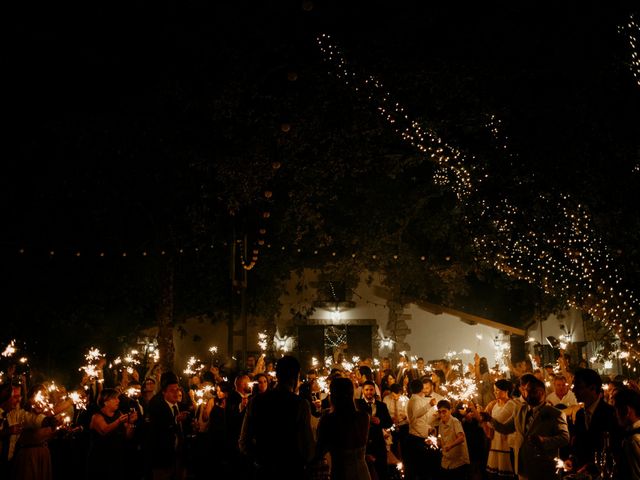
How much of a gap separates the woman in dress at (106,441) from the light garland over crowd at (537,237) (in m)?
7.29

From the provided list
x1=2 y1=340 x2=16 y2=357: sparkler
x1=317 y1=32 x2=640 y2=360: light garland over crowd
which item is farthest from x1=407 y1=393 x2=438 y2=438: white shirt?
x1=2 y1=340 x2=16 y2=357: sparkler

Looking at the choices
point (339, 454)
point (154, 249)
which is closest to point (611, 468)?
point (339, 454)

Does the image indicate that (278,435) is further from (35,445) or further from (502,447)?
(35,445)

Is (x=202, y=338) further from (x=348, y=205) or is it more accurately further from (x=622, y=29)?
(x=622, y=29)

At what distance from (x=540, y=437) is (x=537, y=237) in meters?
5.51

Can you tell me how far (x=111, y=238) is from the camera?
1722cm

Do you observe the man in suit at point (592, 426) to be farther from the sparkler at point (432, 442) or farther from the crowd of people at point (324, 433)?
the sparkler at point (432, 442)

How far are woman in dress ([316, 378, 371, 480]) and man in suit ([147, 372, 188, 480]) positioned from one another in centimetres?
274

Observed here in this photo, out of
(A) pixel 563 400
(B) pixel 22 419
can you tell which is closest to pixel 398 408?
(A) pixel 563 400

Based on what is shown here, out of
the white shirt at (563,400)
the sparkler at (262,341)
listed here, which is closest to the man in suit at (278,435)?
the white shirt at (563,400)

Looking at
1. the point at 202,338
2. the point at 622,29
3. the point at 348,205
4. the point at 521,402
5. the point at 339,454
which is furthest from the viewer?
the point at 202,338

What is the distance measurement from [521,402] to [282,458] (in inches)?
147

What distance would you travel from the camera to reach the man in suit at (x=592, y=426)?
5461mm

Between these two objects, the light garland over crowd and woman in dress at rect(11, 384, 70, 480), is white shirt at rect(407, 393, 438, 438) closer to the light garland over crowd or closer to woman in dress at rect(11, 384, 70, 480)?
the light garland over crowd
